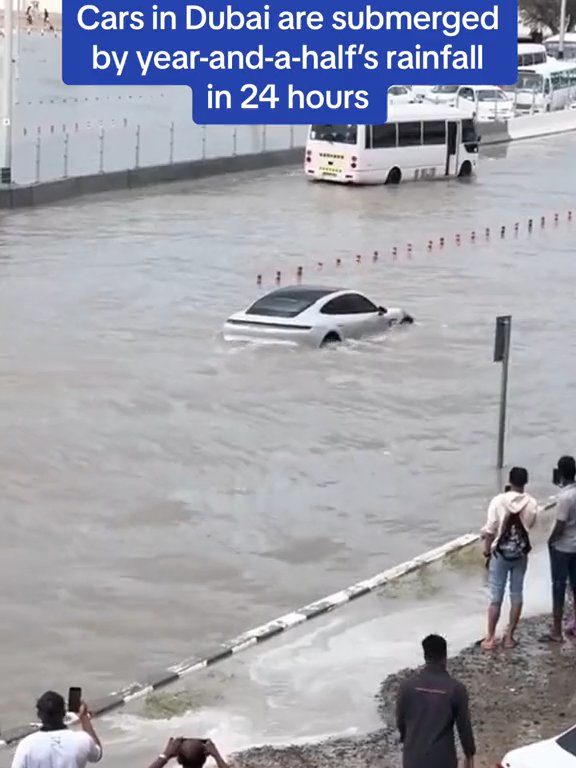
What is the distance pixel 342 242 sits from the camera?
3828 centimetres

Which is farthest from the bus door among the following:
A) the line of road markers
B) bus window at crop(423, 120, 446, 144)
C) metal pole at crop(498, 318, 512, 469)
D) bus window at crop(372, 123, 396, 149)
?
metal pole at crop(498, 318, 512, 469)

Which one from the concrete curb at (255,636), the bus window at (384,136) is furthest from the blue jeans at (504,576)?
the bus window at (384,136)

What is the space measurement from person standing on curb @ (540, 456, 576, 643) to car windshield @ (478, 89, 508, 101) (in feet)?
192

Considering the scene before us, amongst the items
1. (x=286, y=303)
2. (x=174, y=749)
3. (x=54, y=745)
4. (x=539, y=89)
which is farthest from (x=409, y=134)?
(x=174, y=749)

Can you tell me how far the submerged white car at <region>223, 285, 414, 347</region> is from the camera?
25.9m

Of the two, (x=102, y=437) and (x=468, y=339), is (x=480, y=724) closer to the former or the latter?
(x=102, y=437)

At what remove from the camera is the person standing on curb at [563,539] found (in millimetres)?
12148

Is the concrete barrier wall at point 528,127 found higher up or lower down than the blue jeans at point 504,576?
lower down

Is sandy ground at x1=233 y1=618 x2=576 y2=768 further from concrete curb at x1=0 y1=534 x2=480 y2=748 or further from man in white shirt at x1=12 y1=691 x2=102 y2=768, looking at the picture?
man in white shirt at x1=12 y1=691 x2=102 y2=768

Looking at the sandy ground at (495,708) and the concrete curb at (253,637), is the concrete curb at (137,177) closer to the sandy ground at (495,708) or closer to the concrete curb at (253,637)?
the concrete curb at (253,637)

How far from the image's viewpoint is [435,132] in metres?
51.5

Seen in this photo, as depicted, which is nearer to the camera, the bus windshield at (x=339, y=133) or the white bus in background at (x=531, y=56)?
the bus windshield at (x=339, y=133)

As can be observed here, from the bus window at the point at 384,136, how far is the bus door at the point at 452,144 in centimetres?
233

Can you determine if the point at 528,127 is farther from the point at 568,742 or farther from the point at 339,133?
the point at 568,742
